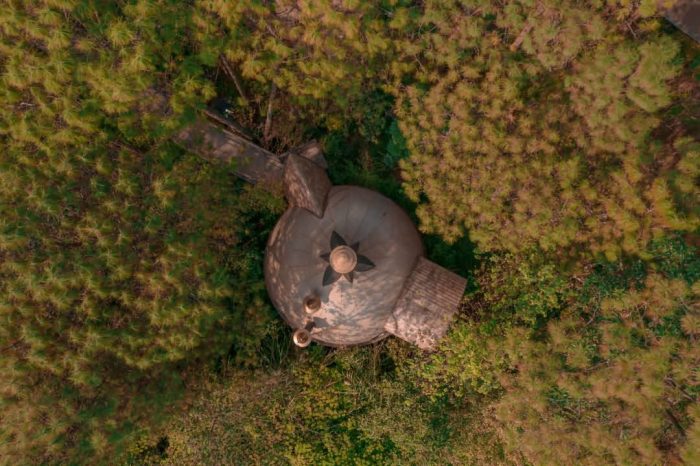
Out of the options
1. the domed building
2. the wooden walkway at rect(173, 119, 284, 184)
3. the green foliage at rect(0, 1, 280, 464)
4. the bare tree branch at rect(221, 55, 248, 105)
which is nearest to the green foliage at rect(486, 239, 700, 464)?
the domed building

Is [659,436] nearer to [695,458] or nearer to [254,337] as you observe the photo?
[695,458]

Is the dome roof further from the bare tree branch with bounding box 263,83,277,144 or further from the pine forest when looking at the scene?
the bare tree branch with bounding box 263,83,277,144

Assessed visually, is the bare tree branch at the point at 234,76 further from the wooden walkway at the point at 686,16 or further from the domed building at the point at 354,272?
the wooden walkway at the point at 686,16

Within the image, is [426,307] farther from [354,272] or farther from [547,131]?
[547,131]

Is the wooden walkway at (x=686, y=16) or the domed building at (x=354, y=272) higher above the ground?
the wooden walkway at (x=686, y=16)

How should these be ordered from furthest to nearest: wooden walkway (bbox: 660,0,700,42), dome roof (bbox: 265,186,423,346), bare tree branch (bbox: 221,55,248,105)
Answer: wooden walkway (bbox: 660,0,700,42), bare tree branch (bbox: 221,55,248,105), dome roof (bbox: 265,186,423,346)

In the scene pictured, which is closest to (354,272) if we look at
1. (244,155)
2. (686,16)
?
(244,155)

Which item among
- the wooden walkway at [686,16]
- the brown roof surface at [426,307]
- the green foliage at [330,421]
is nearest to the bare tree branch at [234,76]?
the brown roof surface at [426,307]
